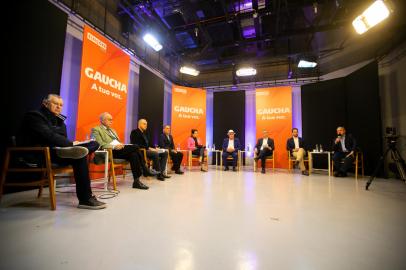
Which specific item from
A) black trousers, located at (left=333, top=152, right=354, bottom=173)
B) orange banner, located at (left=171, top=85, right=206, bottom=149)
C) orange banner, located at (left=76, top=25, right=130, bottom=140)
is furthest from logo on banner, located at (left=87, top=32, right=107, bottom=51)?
black trousers, located at (left=333, top=152, right=354, bottom=173)

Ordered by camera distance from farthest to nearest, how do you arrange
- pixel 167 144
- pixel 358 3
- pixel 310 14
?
pixel 310 14 < pixel 167 144 < pixel 358 3

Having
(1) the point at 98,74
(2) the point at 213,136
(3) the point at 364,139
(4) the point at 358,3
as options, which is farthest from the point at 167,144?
(4) the point at 358,3

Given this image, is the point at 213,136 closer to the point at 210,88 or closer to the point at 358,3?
the point at 210,88

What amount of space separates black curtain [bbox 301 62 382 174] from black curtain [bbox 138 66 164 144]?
4.93 metres

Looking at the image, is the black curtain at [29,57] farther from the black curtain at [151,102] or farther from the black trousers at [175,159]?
the black trousers at [175,159]

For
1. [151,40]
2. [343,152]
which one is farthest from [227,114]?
[343,152]

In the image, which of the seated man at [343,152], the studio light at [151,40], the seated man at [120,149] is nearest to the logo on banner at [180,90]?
the studio light at [151,40]

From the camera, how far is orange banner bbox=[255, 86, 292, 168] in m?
7.08

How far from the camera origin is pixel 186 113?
24.5 ft

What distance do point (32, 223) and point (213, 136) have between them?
688 cm

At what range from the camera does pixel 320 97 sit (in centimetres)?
675

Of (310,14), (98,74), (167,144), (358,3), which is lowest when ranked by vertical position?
(167,144)

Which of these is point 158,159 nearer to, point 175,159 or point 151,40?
point 175,159

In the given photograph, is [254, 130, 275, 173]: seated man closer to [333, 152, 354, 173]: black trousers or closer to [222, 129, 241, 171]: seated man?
[222, 129, 241, 171]: seated man
